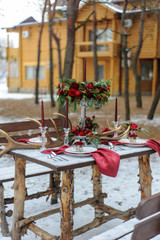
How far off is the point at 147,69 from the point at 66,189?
2321 centimetres

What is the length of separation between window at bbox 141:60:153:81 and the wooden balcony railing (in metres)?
2.50

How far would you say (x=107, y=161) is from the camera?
3.16 meters

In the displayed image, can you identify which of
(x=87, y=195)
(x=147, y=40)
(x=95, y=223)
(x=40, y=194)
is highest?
(x=147, y=40)

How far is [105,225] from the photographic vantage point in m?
4.09

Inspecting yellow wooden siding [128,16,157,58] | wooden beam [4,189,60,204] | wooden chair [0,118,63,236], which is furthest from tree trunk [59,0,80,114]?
yellow wooden siding [128,16,157,58]

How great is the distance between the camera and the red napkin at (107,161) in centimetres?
308

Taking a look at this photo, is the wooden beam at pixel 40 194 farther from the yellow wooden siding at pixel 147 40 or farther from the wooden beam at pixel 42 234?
the yellow wooden siding at pixel 147 40

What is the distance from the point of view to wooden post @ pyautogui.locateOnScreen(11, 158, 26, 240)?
140 inches

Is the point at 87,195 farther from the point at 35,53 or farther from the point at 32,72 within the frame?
the point at 32,72

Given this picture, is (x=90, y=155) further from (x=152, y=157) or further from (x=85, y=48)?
(x=85, y=48)

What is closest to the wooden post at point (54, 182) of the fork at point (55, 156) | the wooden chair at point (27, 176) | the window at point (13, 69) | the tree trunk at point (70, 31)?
the wooden chair at point (27, 176)

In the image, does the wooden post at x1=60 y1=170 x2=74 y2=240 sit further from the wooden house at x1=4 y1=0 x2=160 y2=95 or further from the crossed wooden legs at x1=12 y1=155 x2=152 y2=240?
the wooden house at x1=4 y1=0 x2=160 y2=95

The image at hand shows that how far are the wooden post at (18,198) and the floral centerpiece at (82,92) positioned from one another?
86 centimetres

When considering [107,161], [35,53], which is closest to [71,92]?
[107,161]
